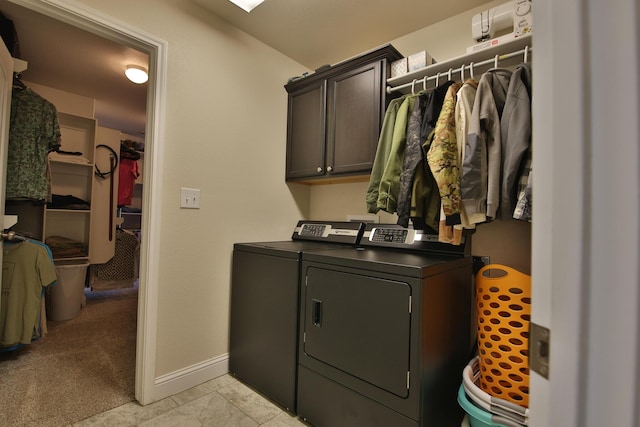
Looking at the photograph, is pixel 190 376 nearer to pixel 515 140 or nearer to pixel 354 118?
pixel 354 118

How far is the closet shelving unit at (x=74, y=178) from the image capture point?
348 cm

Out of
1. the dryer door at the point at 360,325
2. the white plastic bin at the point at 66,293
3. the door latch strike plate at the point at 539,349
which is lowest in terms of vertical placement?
the white plastic bin at the point at 66,293

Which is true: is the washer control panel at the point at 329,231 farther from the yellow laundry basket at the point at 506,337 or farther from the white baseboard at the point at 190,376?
the white baseboard at the point at 190,376

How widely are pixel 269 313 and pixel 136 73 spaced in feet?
8.84

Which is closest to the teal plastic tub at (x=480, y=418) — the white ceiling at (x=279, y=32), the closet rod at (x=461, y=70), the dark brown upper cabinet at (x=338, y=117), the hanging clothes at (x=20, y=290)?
the dark brown upper cabinet at (x=338, y=117)

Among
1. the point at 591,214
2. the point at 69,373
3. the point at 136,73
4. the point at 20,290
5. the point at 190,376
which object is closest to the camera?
the point at 591,214

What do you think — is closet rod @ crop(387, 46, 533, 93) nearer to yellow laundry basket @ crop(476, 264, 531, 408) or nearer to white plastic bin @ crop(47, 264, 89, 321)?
yellow laundry basket @ crop(476, 264, 531, 408)

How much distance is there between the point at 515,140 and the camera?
1249 millimetres

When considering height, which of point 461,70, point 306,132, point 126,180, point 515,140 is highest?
point 461,70

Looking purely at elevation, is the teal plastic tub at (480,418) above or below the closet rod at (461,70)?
below

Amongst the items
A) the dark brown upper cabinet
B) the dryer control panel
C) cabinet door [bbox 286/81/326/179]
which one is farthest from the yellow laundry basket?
cabinet door [bbox 286/81/326/179]

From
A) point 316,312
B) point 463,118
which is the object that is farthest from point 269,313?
point 463,118

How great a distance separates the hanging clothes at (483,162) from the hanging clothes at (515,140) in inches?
1.2

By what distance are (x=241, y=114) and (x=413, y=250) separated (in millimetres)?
1528
